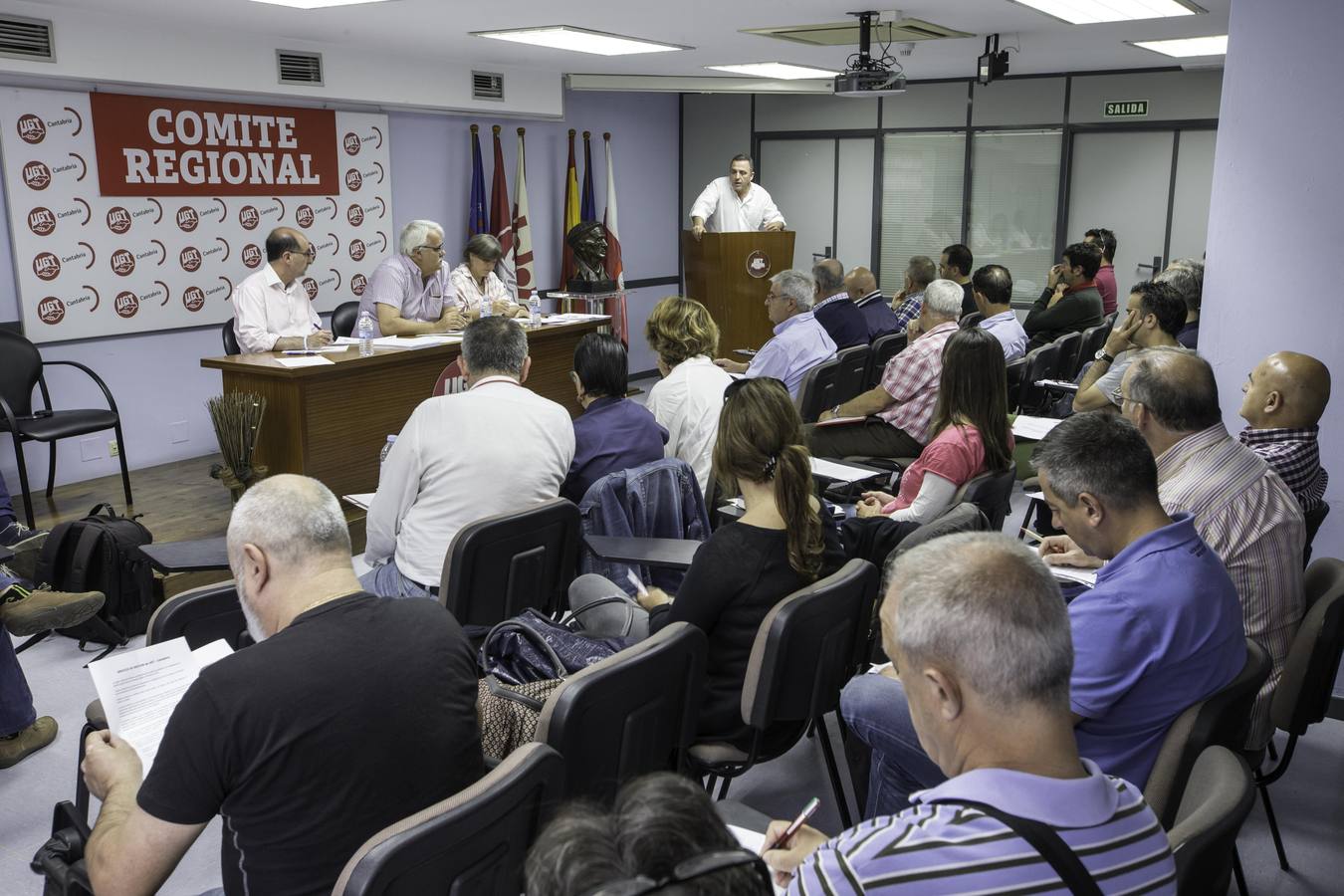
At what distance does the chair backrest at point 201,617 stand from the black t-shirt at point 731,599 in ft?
3.38

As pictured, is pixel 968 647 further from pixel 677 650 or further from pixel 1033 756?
pixel 677 650

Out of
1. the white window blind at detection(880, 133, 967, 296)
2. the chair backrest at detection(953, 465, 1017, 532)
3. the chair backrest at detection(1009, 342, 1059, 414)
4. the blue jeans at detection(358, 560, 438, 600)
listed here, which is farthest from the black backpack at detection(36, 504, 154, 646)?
the white window blind at detection(880, 133, 967, 296)

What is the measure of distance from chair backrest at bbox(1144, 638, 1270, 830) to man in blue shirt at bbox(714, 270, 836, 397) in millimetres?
3863

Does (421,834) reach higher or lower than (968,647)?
lower

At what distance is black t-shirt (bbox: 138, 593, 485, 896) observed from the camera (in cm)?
153

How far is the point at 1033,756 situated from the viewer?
4.10 ft

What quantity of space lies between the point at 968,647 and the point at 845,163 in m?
9.90

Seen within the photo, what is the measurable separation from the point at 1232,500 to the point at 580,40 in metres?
5.66

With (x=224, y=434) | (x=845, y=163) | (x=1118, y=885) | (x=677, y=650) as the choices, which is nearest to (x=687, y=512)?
(x=677, y=650)

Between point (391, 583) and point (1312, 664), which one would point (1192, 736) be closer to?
point (1312, 664)

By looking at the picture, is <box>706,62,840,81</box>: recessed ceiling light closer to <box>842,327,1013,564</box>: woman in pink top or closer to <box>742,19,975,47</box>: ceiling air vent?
<box>742,19,975,47</box>: ceiling air vent

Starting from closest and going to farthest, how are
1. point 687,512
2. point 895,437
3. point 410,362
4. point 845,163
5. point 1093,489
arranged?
point 1093,489 < point 687,512 < point 895,437 < point 410,362 < point 845,163

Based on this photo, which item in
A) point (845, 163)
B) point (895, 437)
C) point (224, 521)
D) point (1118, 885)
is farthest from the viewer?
point (845, 163)

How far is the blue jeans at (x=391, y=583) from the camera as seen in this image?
3.26m
